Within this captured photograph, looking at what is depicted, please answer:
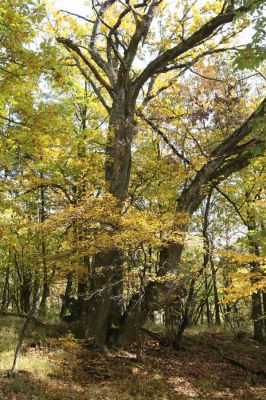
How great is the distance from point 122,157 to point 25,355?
621 centimetres

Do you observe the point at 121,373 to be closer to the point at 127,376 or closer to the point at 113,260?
the point at 127,376

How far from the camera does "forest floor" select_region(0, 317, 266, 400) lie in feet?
24.0

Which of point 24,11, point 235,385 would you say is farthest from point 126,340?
point 24,11

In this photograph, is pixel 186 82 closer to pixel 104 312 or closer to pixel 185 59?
pixel 185 59

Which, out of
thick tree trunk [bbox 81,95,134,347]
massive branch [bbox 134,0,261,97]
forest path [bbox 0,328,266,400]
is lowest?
forest path [bbox 0,328,266,400]

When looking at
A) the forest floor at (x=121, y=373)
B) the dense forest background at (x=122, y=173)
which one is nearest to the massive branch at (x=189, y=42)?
the dense forest background at (x=122, y=173)

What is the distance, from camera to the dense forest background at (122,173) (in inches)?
275

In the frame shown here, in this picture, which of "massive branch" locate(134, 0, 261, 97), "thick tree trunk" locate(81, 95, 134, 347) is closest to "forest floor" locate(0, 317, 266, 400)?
"thick tree trunk" locate(81, 95, 134, 347)

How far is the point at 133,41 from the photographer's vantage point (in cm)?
1116

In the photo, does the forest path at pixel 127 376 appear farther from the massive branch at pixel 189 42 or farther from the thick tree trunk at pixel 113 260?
the massive branch at pixel 189 42

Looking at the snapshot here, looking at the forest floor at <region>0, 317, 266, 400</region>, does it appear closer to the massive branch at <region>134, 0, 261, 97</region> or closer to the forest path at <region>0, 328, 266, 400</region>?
the forest path at <region>0, 328, 266, 400</region>

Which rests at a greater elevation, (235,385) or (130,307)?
(130,307)

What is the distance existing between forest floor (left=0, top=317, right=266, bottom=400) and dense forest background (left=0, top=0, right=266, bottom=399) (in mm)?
143

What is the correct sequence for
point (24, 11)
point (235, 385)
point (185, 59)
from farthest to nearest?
point (185, 59)
point (235, 385)
point (24, 11)
